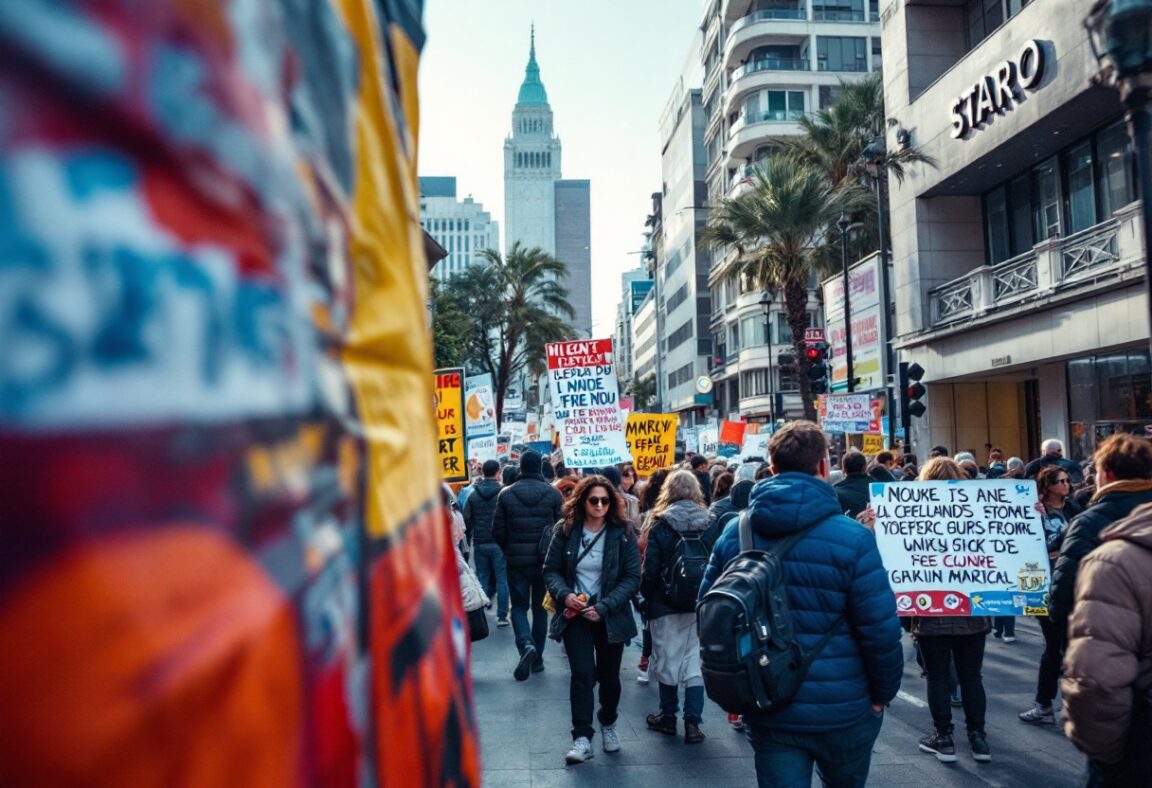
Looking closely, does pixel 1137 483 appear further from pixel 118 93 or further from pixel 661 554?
pixel 118 93

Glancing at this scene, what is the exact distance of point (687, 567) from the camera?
6.66 meters

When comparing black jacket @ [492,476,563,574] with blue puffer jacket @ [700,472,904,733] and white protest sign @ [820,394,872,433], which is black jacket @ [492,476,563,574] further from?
white protest sign @ [820,394,872,433]

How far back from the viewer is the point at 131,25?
2.10 ft

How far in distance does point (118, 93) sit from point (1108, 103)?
21.7m

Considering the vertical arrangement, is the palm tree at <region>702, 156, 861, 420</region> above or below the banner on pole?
→ above

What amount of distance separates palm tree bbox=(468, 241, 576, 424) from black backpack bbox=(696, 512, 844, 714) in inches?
1445

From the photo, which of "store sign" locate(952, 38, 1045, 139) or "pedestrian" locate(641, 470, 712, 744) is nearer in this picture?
"pedestrian" locate(641, 470, 712, 744)

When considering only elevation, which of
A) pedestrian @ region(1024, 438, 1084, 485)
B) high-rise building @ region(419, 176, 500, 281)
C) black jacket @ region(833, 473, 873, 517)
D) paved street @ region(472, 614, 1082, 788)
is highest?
high-rise building @ region(419, 176, 500, 281)

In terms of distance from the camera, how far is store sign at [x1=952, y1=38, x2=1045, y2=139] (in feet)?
65.7

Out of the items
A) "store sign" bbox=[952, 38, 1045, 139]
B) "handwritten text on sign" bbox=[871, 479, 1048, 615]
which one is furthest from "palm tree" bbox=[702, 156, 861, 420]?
"handwritten text on sign" bbox=[871, 479, 1048, 615]

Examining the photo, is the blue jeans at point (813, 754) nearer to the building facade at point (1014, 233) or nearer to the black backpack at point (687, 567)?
the black backpack at point (687, 567)

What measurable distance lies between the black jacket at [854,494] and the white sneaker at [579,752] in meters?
A: 3.46

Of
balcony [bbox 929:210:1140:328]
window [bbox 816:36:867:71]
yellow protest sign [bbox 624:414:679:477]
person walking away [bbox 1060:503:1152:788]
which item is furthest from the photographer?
window [bbox 816:36:867:71]

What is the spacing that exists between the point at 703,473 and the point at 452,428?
3.10 meters
